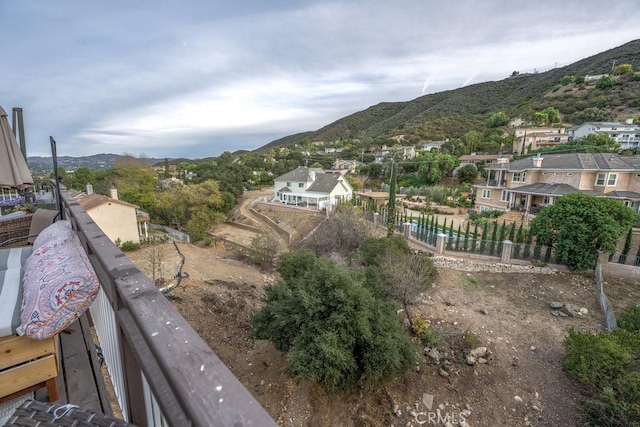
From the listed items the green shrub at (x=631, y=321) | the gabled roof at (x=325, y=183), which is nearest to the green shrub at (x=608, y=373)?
the green shrub at (x=631, y=321)

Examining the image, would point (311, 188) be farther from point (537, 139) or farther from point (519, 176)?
point (537, 139)

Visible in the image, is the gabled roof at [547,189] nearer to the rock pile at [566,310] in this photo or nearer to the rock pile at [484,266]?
the rock pile at [484,266]

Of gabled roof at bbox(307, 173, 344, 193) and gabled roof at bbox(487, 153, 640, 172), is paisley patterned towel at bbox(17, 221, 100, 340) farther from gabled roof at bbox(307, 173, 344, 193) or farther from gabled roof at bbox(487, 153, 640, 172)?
gabled roof at bbox(487, 153, 640, 172)

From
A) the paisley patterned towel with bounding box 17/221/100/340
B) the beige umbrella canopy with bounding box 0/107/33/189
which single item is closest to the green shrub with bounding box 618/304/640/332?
the paisley patterned towel with bounding box 17/221/100/340

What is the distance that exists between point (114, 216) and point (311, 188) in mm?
16909

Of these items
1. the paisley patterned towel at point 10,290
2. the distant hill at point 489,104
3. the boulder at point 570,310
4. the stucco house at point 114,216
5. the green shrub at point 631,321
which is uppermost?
the distant hill at point 489,104

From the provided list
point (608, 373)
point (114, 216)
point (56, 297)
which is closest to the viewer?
point (56, 297)

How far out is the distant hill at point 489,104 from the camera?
164ft

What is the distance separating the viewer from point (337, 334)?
6316mm

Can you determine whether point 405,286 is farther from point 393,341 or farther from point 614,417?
point 614,417

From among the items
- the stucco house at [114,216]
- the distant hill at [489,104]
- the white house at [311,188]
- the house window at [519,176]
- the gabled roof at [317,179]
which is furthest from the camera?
the distant hill at [489,104]

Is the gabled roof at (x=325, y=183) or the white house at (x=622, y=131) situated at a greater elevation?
the white house at (x=622, y=131)

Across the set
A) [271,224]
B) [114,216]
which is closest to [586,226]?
[271,224]

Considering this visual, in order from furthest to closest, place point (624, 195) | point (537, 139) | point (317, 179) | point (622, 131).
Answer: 1. point (537, 139)
2. point (622, 131)
3. point (317, 179)
4. point (624, 195)
